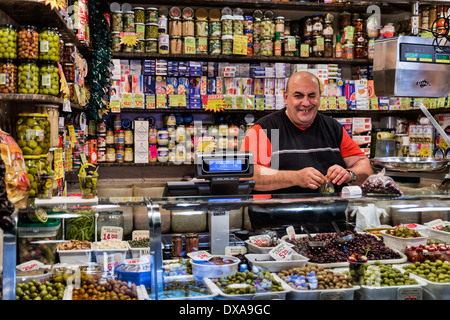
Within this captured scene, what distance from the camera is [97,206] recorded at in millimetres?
1992

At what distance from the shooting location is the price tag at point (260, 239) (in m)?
2.23

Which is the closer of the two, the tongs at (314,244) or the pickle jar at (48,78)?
the tongs at (314,244)

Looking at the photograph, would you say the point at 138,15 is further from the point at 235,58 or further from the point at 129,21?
→ the point at 235,58

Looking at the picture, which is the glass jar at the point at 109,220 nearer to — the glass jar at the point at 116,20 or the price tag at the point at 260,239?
the price tag at the point at 260,239

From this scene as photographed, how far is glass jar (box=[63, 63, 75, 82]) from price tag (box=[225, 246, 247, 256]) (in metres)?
1.83

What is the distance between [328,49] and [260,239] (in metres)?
3.66

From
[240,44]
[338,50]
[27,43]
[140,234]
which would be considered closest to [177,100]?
[240,44]

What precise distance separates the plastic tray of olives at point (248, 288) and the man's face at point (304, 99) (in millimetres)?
1588

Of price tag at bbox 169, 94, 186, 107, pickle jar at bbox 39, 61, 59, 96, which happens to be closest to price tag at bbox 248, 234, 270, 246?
pickle jar at bbox 39, 61, 59, 96

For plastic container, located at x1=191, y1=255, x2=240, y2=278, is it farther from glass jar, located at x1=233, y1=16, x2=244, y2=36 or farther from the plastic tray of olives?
glass jar, located at x1=233, y1=16, x2=244, y2=36

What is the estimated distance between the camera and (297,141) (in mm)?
3395

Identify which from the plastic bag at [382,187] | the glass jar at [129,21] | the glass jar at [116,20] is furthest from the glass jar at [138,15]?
the plastic bag at [382,187]

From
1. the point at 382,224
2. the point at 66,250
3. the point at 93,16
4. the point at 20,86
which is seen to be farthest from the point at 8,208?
the point at 93,16

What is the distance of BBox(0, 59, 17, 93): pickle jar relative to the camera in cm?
257
